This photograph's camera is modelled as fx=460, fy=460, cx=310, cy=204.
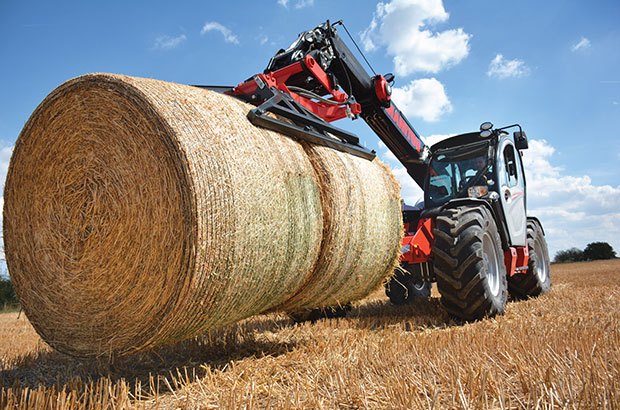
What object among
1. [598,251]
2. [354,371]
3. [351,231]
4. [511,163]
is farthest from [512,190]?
[598,251]

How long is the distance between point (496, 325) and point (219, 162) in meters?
2.96

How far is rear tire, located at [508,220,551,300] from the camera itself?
6680mm

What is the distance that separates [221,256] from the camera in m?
2.45

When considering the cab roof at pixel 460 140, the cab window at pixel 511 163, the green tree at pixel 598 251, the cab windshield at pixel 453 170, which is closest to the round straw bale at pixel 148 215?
the cab windshield at pixel 453 170

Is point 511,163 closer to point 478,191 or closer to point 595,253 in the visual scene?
point 478,191

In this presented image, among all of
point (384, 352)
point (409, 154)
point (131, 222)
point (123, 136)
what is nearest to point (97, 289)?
point (131, 222)

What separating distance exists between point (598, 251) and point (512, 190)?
27589 mm

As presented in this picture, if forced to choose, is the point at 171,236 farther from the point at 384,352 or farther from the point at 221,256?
the point at 384,352

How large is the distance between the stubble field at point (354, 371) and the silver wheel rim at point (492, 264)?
46 centimetres

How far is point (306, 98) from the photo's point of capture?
4.18 m

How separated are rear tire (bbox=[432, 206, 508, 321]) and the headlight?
1.12 meters

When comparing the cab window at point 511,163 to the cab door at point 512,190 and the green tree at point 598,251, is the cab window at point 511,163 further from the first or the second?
the green tree at point 598,251

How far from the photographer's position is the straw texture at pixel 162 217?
8.07ft

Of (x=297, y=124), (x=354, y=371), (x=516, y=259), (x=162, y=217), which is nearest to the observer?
(x=162, y=217)
